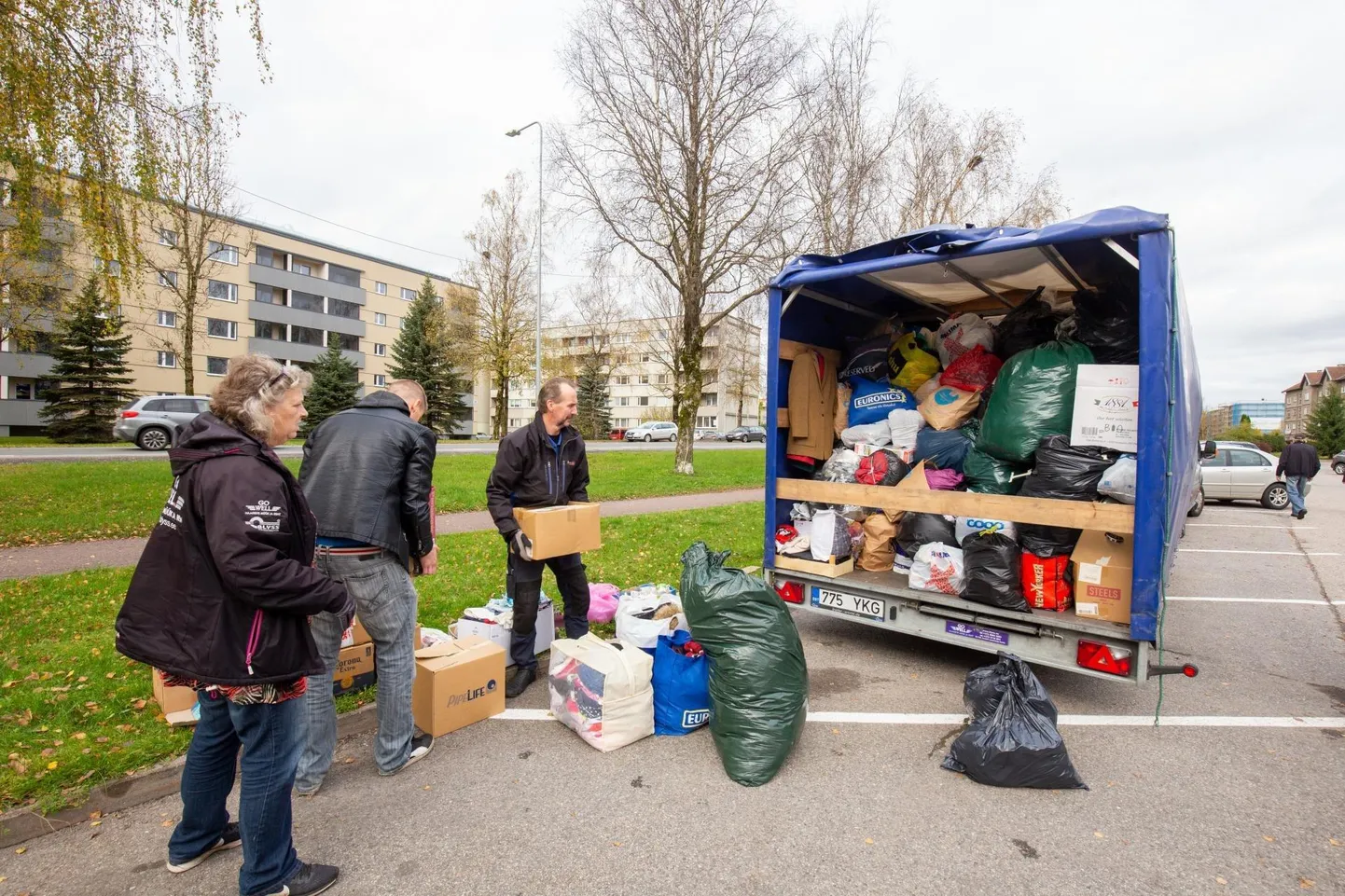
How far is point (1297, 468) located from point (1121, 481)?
15.0 m

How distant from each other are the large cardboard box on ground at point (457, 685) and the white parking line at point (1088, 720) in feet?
0.53

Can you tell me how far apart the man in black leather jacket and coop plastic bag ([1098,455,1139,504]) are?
3.54 m

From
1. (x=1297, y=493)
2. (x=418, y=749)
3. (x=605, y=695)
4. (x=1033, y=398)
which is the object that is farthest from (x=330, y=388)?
(x=1297, y=493)

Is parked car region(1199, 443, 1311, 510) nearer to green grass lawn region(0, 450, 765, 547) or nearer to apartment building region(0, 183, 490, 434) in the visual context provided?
green grass lawn region(0, 450, 765, 547)

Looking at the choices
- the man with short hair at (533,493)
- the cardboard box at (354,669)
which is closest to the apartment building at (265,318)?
the man with short hair at (533,493)

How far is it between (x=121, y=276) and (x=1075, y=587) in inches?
343

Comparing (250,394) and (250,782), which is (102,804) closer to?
(250,782)

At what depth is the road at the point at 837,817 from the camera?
2.32m

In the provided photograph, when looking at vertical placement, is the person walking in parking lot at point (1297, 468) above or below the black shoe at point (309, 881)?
above

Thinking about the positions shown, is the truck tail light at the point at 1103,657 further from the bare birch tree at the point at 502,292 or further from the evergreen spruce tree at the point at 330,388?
the evergreen spruce tree at the point at 330,388

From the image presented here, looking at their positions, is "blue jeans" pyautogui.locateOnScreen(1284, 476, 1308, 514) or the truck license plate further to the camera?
"blue jeans" pyautogui.locateOnScreen(1284, 476, 1308, 514)

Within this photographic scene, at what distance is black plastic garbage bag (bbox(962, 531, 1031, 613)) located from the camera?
3801 millimetres

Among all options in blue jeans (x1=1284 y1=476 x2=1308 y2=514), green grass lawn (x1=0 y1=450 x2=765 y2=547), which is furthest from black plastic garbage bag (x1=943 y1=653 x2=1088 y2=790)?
blue jeans (x1=1284 y1=476 x2=1308 y2=514)

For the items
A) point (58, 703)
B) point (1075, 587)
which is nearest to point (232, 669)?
point (58, 703)
